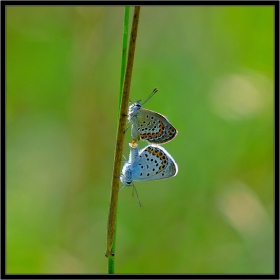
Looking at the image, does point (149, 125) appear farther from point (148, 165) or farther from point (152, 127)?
point (148, 165)

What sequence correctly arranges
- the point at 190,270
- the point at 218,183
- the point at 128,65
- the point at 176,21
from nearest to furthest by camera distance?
the point at 128,65 < the point at 190,270 < the point at 218,183 < the point at 176,21

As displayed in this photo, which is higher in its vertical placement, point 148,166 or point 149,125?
point 149,125

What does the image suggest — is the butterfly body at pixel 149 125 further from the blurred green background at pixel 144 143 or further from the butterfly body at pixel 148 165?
the blurred green background at pixel 144 143

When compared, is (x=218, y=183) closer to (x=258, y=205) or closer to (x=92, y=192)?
(x=258, y=205)

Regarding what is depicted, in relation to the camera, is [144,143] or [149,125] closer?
[149,125]

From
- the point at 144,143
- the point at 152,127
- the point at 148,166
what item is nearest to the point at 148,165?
the point at 148,166

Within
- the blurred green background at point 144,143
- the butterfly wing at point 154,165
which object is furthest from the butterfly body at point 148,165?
the blurred green background at point 144,143

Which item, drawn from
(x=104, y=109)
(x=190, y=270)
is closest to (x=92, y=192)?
(x=104, y=109)

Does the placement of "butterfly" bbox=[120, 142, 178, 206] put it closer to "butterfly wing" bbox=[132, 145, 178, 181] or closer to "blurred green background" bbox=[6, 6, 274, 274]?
"butterfly wing" bbox=[132, 145, 178, 181]
